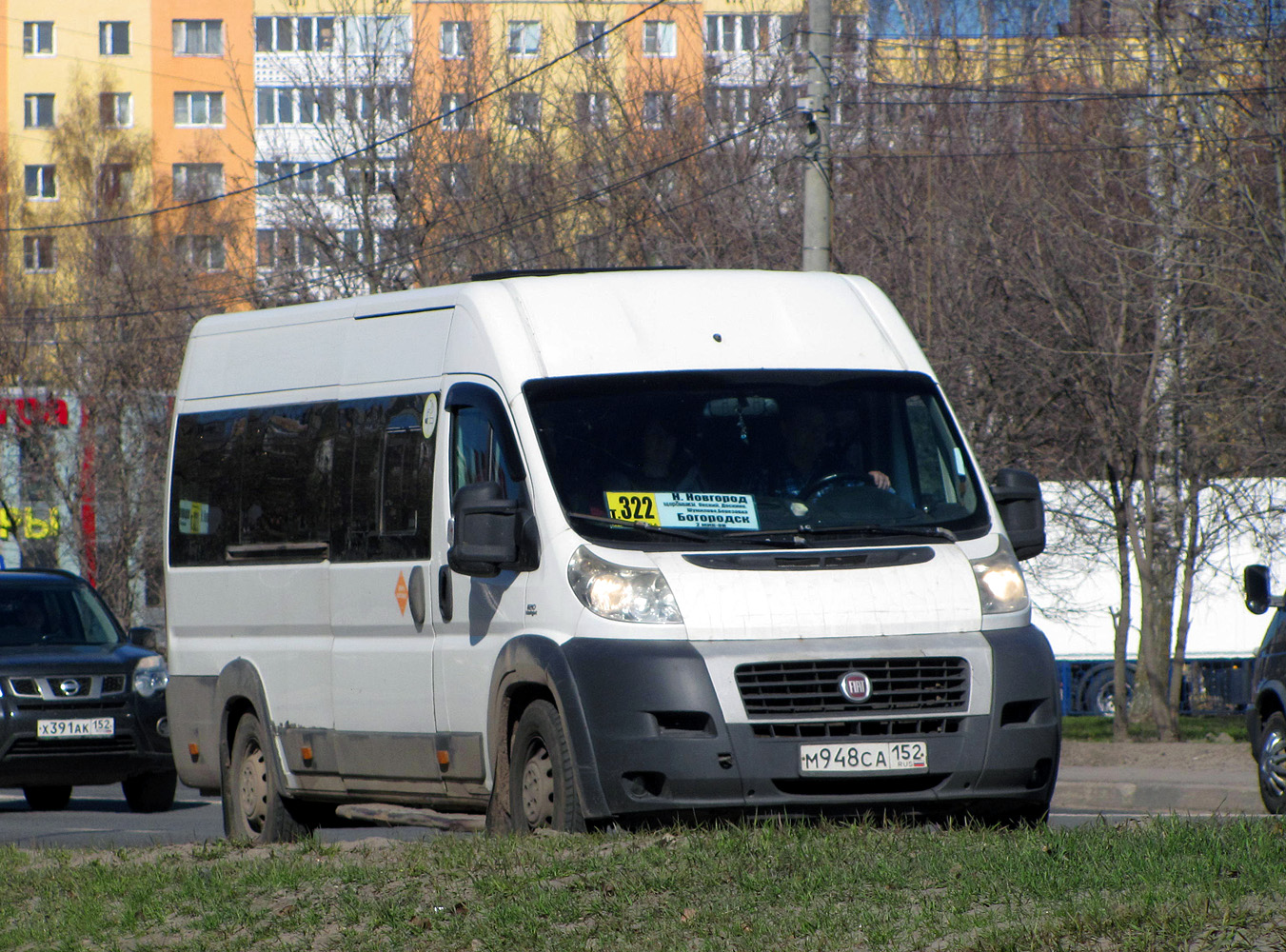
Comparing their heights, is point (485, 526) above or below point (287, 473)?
below

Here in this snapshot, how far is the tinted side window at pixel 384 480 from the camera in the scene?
28.0ft

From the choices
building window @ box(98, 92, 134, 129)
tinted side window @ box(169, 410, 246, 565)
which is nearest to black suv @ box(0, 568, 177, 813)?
tinted side window @ box(169, 410, 246, 565)

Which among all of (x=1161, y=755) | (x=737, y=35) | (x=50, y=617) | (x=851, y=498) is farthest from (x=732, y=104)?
(x=851, y=498)

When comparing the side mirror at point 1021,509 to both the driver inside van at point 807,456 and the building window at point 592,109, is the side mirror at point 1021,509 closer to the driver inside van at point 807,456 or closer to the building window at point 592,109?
the driver inside van at point 807,456

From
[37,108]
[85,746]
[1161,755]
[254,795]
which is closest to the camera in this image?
[254,795]

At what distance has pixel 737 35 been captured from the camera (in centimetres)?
3055

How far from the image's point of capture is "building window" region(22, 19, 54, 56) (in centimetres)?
6600

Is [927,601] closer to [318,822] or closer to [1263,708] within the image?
[318,822]

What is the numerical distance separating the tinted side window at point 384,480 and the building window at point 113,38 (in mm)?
60731

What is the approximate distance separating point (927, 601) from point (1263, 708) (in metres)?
5.22

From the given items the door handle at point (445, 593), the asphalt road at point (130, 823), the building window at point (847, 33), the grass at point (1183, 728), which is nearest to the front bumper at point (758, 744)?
the door handle at point (445, 593)

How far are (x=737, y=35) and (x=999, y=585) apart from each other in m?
24.1

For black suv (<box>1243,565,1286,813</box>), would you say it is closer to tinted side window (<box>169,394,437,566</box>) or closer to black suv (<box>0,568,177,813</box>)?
tinted side window (<box>169,394,437,566</box>)

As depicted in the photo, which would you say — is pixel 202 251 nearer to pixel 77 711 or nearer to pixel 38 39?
pixel 77 711
